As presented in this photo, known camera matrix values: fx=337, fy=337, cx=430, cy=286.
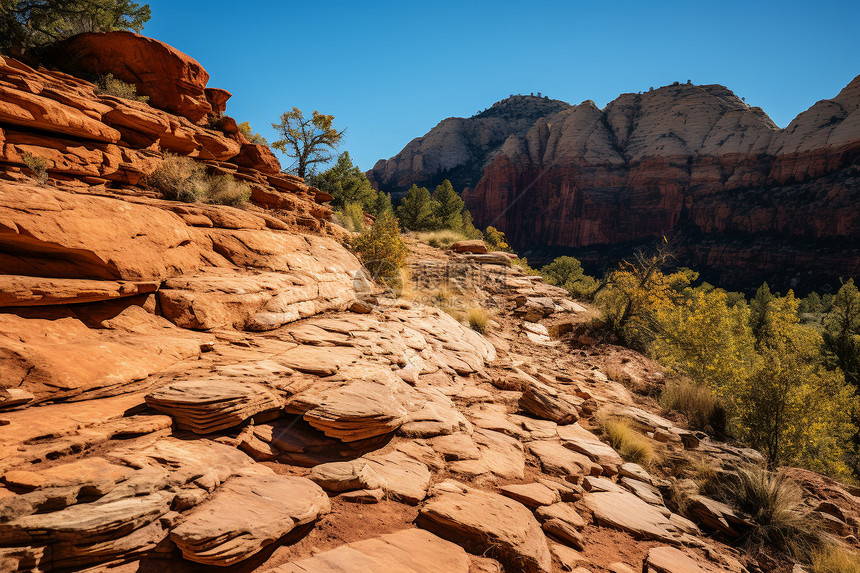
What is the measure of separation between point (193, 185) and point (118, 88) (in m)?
7.07

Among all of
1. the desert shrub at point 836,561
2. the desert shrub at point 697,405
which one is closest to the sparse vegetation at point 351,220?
the desert shrub at point 697,405

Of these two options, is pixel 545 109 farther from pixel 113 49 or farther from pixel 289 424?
pixel 289 424

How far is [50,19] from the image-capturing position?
1262 cm

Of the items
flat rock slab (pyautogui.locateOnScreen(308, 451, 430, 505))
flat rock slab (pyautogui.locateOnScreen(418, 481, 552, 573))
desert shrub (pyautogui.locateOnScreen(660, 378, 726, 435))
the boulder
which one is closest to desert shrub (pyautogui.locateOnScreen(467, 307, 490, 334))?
desert shrub (pyautogui.locateOnScreen(660, 378, 726, 435))

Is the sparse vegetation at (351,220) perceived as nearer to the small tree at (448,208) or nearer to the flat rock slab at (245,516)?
the flat rock slab at (245,516)

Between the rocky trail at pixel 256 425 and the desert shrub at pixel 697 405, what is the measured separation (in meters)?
0.58

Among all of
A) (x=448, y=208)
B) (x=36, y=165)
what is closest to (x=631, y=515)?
(x=36, y=165)

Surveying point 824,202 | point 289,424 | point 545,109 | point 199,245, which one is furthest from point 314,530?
point 545,109

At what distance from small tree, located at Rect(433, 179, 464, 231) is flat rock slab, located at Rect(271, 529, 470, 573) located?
27.6 metres

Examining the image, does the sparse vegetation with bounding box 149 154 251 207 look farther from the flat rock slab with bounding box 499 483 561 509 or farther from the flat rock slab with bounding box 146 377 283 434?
the flat rock slab with bounding box 499 483 561 509

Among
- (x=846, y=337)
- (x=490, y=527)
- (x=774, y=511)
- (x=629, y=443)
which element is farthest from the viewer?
(x=846, y=337)

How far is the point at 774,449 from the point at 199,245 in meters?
10.9

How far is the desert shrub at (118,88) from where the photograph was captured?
10.5 metres

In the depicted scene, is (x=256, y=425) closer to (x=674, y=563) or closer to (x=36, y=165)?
(x=674, y=563)
